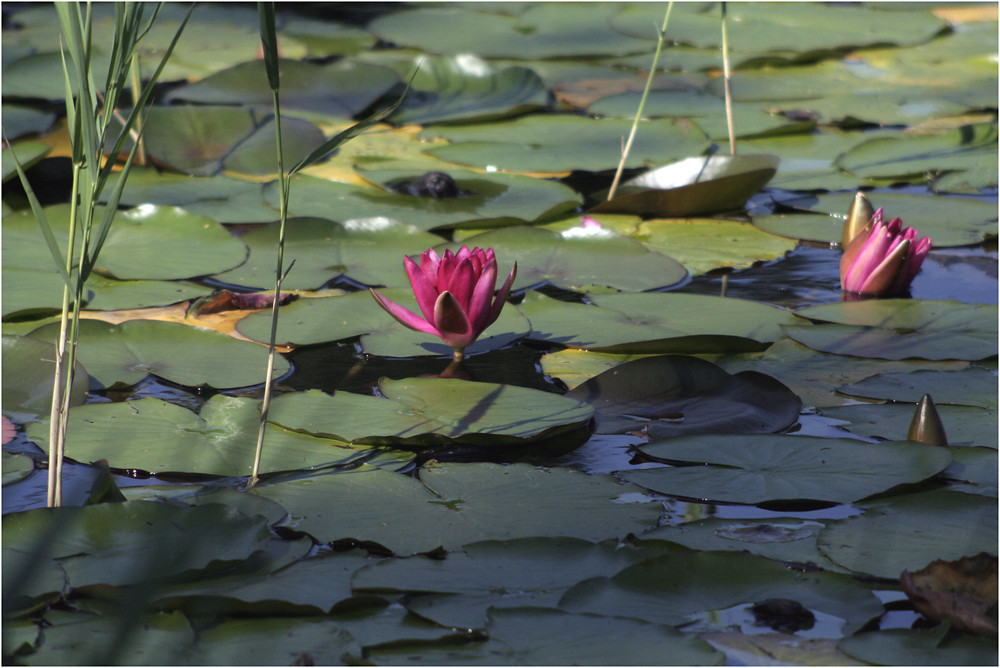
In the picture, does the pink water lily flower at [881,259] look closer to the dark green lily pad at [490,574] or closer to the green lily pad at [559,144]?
the green lily pad at [559,144]

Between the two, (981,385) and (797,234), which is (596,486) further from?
(797,234)

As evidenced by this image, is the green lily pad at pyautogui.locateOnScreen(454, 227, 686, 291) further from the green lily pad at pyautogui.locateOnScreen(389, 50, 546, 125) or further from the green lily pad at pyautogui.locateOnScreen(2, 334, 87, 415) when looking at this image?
the green lily pad at pyautogui.locateOnScreen(389, 50, 546, 125)

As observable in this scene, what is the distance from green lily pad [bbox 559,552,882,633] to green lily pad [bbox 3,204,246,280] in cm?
161

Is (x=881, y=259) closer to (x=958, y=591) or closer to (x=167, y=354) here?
(x=958, y=591)

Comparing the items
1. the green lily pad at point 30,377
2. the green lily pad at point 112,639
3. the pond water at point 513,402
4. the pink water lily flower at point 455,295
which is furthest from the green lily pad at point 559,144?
the green lily pad at point 112,639

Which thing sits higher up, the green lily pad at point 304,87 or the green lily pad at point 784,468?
the green lily pad at point 304,87

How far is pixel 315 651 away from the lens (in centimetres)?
115

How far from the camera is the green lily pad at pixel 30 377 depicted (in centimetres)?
180

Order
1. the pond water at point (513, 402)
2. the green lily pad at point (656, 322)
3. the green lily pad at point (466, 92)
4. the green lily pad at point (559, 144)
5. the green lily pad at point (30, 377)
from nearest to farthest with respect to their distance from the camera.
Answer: the pond water at point (513, 402) → the green lily pad at point (30, 377) → the green lily pad at point (656, 322) → the green lily pad at point (559, 144) → the green lily pad at point (466, 92)

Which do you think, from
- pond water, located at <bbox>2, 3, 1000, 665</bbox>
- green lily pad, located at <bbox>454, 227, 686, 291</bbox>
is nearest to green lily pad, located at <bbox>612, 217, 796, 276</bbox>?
pond water, located at <bbox>2, 3, 1000, 665</bbox>

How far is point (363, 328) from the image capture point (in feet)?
7.22

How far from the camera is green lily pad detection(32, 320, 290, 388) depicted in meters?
1.93

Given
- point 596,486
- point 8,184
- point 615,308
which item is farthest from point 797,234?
point 8,184

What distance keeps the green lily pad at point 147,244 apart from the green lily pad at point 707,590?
1.61 meters
